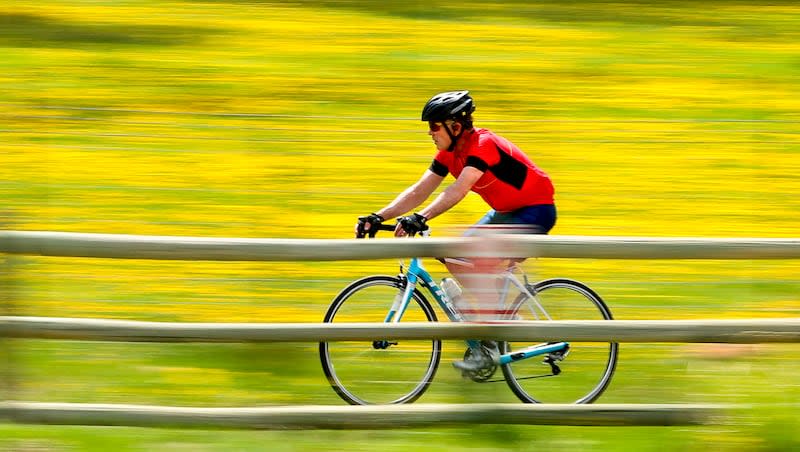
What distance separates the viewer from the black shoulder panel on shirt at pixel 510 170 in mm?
6625

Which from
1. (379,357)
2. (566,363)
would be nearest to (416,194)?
(379,357)

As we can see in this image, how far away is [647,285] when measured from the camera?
26.5ft

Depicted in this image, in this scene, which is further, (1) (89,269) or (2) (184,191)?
(2) (184,191)

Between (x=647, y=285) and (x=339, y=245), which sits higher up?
(x=339, y=245)

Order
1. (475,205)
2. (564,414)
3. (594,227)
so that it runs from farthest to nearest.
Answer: (475,205)
(594,227)
(564,414)

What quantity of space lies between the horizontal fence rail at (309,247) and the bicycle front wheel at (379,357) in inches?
37.3

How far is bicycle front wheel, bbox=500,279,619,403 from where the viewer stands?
625cm

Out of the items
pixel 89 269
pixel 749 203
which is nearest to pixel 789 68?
pixel 749 203

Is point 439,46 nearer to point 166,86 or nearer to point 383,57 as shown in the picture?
point 383,57

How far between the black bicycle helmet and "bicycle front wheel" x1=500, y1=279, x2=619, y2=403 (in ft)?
3.30

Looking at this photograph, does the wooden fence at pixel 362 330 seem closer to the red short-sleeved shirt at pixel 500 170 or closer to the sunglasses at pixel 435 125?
the red short-sleeved shirt at pixel 500 170

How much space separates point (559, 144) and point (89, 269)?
5.39 metres

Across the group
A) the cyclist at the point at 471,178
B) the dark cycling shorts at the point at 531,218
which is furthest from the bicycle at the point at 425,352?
the dark cycling shorts at the point at 531,218

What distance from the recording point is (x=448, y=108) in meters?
6.57
